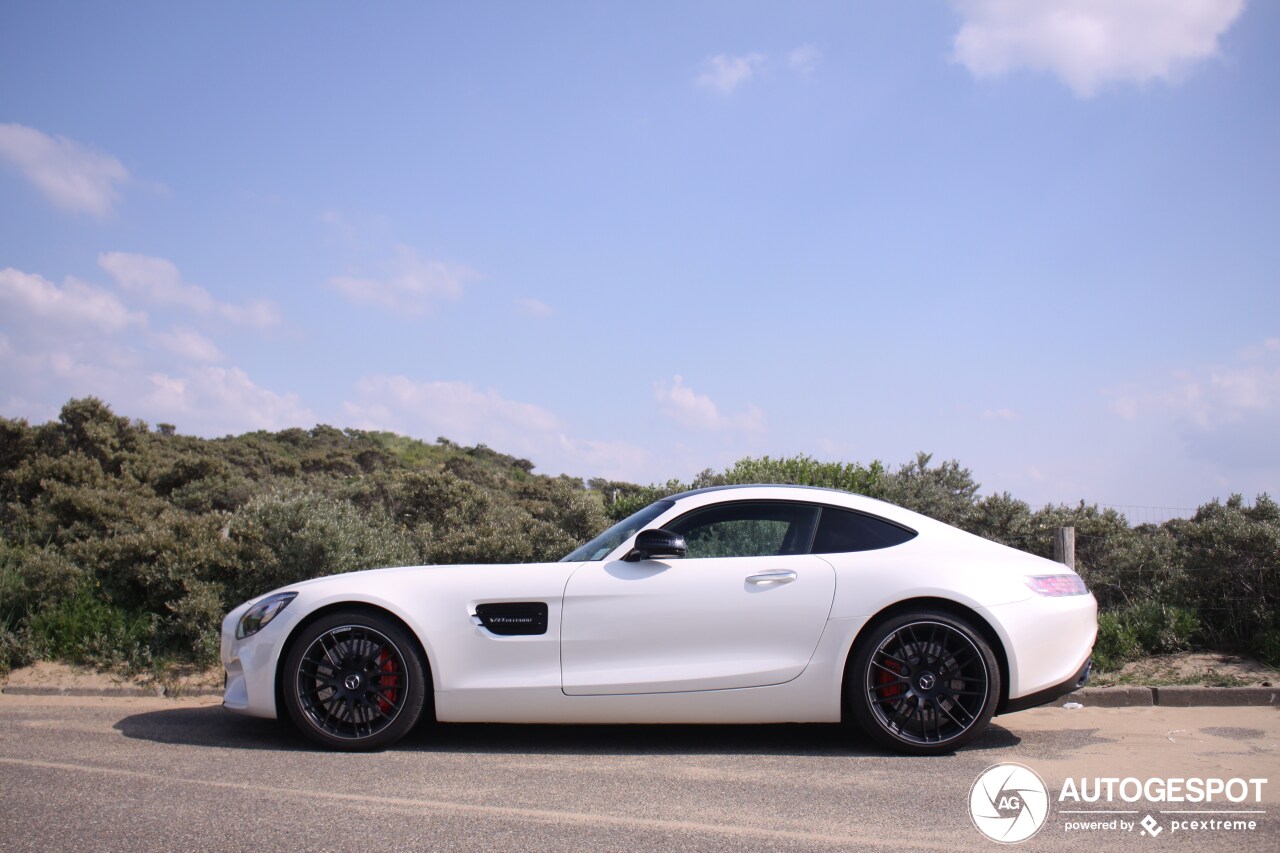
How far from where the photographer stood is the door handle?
5.39 m

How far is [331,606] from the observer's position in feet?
17.8

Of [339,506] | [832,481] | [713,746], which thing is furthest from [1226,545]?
[339,506]

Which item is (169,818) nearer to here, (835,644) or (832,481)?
(835,644)

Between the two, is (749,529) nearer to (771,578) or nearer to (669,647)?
(771,578)

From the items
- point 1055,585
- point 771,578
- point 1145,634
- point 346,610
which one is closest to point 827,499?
point 771,578

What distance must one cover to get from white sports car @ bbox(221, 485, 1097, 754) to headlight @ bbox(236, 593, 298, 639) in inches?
0.5

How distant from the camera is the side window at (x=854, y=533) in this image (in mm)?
5613

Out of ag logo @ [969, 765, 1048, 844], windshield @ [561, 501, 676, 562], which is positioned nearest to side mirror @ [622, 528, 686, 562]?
windshield @ [561, 501, 676, 562]

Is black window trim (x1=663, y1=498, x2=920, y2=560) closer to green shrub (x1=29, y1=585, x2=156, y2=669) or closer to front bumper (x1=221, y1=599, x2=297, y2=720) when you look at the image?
front bumper (x1=221, y1=599, x2=297, y2=720)

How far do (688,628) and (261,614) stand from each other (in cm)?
242

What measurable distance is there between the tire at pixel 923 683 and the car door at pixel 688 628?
34 cm

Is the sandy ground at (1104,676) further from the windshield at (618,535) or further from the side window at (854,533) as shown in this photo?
the windshield at (618,535)

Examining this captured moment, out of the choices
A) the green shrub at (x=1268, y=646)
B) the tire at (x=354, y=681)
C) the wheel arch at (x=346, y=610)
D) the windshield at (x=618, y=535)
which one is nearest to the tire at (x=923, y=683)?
the windshield at (x=618, y=535)

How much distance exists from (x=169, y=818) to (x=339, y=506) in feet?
17.9
